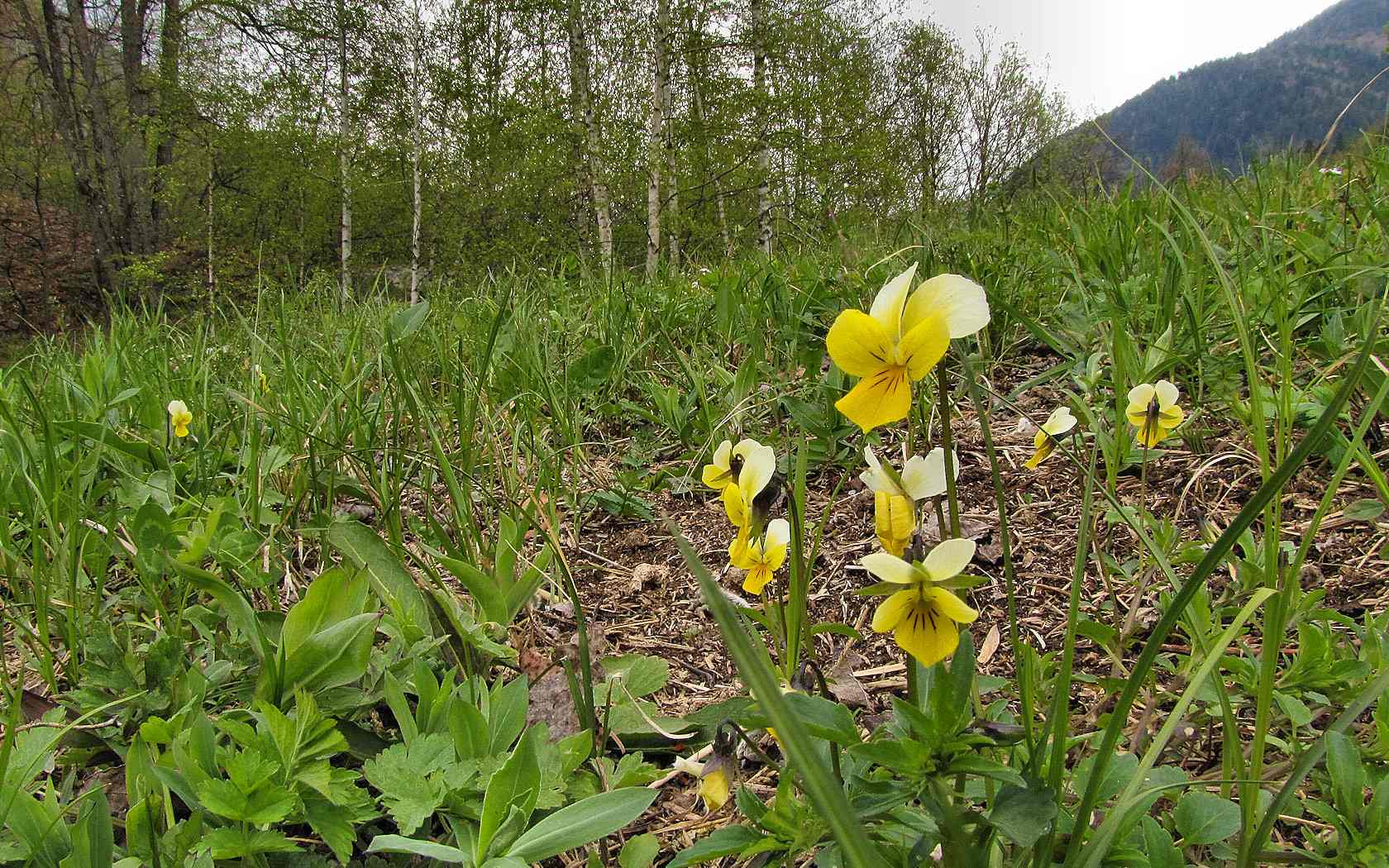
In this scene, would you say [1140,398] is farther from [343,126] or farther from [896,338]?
[343,126]

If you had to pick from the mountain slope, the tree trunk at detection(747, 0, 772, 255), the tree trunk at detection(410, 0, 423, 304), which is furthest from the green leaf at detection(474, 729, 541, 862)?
the mountain slope

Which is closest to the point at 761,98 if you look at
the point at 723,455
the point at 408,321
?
the point at 408,321

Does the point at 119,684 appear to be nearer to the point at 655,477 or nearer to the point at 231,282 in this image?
the point at 655,477

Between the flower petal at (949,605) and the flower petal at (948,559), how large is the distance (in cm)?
1

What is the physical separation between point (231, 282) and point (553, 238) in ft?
21.8

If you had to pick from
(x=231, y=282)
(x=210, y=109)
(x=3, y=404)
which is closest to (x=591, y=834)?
(x=3, y=404)

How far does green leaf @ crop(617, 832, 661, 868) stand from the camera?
2.73ft

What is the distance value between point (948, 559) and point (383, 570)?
0.97 m

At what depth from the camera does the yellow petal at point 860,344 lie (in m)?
0.62

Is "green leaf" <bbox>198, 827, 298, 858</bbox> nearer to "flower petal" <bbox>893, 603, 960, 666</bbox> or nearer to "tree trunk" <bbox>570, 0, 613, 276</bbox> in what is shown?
"flower petal" <bbox>893, 603, 960, 666</bbox>

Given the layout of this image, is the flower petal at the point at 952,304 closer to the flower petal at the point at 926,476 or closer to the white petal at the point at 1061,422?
the flower petal at the point at 926,476

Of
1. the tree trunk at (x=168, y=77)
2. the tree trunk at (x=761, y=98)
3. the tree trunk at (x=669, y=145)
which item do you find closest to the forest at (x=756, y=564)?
the tree trunk at (x=669, y=145)

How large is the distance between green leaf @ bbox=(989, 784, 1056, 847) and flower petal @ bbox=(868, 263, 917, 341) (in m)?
0.39

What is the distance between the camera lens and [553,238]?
17.1m
